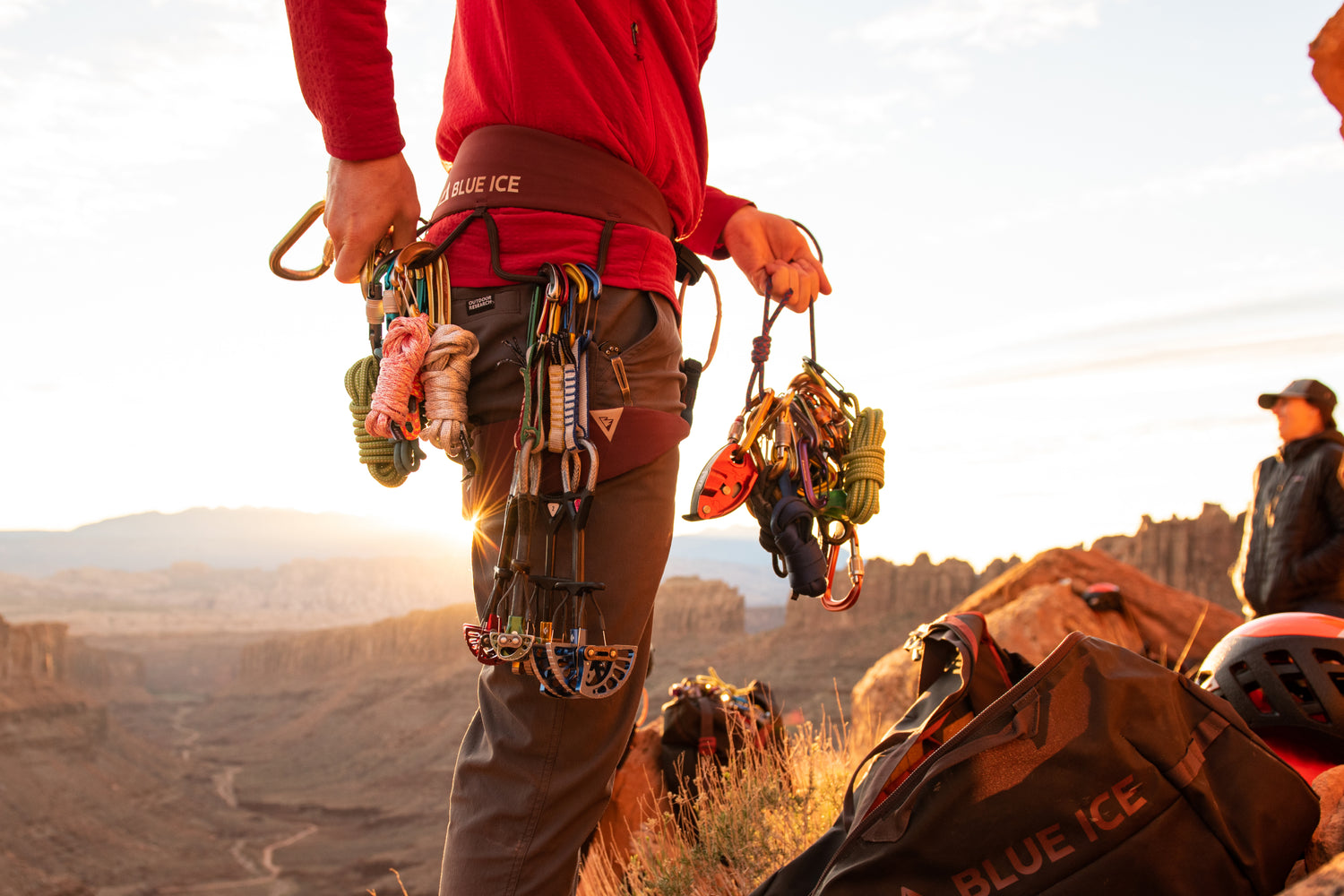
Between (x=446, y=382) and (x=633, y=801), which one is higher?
(x=446, y=382)

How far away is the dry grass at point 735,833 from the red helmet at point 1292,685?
158 cm

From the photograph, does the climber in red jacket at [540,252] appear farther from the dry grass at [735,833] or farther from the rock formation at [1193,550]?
the rock formation at [1193,550]

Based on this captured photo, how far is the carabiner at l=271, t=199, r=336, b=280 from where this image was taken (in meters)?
1.70

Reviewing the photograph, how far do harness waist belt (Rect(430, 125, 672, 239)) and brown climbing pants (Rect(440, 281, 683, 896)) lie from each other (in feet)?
0.47

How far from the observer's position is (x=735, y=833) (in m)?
3.56

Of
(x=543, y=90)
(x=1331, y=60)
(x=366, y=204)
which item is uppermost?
(x=1331, y=60)

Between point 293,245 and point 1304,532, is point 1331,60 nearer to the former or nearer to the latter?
point 293,245

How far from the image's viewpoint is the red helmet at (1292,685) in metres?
2.18

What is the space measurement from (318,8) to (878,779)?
5.27ft

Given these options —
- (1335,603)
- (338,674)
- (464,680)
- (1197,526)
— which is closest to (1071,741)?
(1335,603)

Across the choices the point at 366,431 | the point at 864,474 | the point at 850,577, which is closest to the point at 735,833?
the point at 850,577

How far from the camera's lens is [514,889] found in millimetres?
1312

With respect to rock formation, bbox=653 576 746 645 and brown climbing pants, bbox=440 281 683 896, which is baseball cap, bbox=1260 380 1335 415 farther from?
rock formation, bbox=653 576 746 645

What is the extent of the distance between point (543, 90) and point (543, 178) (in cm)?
15
